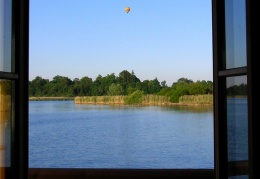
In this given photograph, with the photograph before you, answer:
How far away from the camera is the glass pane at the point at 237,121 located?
3.68 feet

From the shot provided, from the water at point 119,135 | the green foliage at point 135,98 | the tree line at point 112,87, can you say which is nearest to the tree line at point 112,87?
the tree line at point 112,87

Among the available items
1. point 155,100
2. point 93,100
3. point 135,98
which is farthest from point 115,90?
point 155,100

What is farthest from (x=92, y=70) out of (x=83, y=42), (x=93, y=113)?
(x=93, y=113)

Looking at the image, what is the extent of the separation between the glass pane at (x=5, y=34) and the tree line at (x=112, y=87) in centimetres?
1268

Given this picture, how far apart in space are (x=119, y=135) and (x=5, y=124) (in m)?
16.0

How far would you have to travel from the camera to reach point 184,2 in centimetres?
2614

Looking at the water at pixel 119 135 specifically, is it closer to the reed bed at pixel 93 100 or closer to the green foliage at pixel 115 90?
the reed bed at pixel 93 100

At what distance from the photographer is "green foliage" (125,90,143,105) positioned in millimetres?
17009

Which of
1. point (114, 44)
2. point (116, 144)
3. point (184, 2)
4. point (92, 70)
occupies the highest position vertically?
point (184, 2)

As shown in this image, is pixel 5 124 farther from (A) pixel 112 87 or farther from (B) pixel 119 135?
(A) pixel 112 87

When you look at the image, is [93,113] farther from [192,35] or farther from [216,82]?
[216,82]

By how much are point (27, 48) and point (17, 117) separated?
0.25m

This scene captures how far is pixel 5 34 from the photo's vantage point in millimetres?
1368

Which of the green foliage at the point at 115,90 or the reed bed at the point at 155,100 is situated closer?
the reed bed at the point at 155,100
